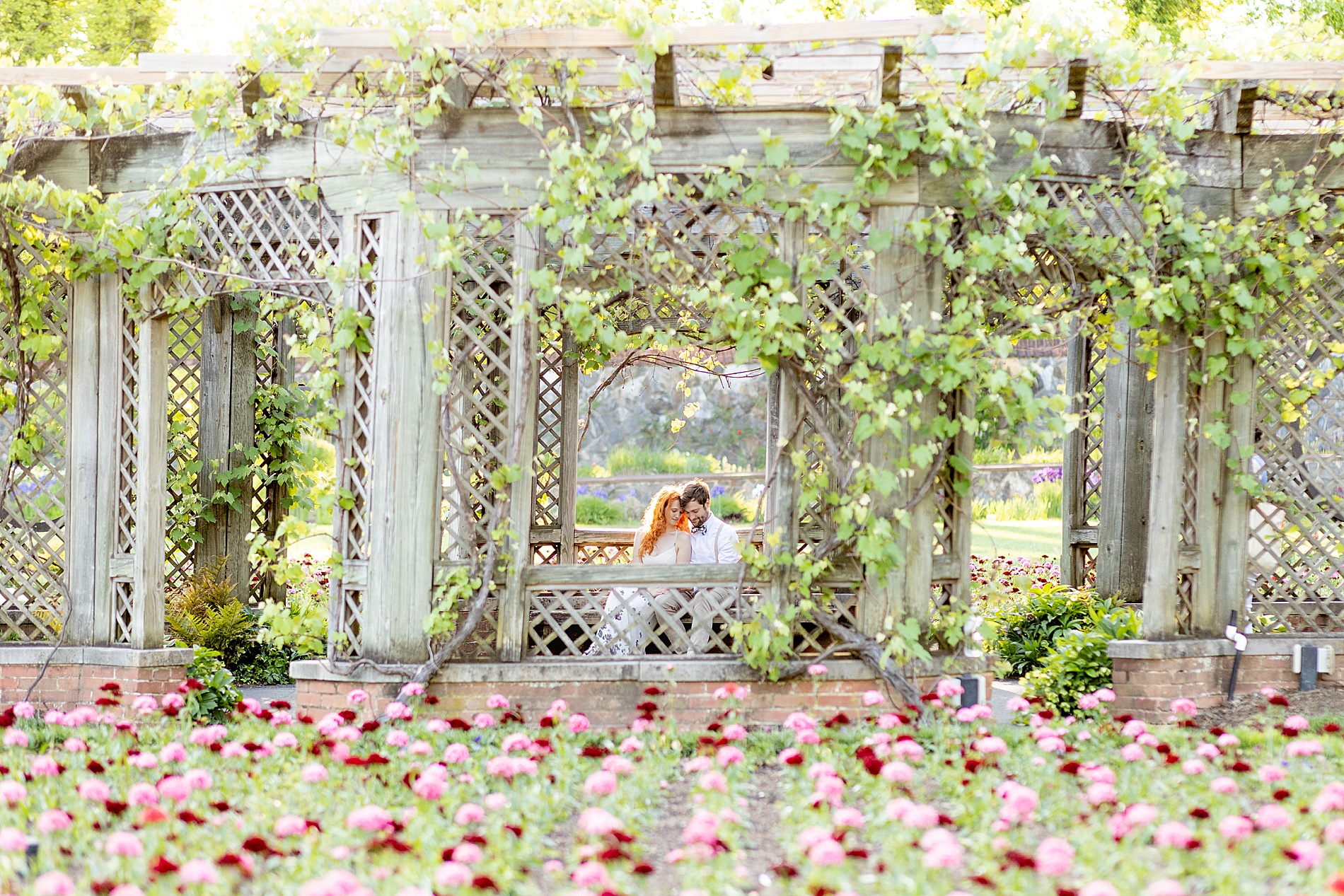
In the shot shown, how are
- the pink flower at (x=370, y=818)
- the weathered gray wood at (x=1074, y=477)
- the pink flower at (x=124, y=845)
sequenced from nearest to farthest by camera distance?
the pink flower at (x=124, y=845)
the pink flower at (x=370, y=818)
the weathered gray wood at (x=1074, y=477)

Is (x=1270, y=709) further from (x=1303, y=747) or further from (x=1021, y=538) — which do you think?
(x=1021, y=538)

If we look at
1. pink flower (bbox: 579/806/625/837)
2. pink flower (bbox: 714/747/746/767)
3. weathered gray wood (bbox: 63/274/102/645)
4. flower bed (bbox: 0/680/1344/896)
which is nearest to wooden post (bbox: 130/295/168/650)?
weathered gray wood (bbox: 63/274/102/645)

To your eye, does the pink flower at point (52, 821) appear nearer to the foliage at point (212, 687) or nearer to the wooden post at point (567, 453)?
the foliage at point (212, 687)

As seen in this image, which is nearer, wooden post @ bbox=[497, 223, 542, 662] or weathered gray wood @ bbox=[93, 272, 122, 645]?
wooden post @ bbox=[497, 223, 542, 662]

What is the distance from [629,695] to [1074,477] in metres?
4.39

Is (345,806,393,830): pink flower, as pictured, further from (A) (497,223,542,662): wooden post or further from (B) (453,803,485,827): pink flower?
(A) (497,223,542,662): wooden post

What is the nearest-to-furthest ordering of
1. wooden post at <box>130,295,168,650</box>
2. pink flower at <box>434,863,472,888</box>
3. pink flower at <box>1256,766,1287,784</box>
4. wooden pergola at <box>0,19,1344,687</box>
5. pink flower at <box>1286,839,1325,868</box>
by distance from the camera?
pink flower at <box>434,863,472,888</box> → pink flower at <box>1286,839,1325,868</box> → pink flower at <box>1256,766,1287,784</box> → wooden pergola at <box>0,19,1344,687</box> → wooden post at <box>130,295,168,650</box>

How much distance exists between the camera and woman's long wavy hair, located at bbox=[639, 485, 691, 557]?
23.2ft

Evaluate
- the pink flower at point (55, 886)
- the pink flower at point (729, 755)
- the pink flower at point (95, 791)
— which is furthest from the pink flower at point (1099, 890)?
the pink flower at point (95, 791)

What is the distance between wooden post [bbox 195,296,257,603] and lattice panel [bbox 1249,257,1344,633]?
21.0ft

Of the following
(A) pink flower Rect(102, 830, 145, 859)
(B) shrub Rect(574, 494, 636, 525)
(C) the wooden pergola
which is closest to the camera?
(A) pink flower Rect(102, 830, 145, 859)

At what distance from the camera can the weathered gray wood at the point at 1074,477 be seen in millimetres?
8523

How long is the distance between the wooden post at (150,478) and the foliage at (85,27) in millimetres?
10456

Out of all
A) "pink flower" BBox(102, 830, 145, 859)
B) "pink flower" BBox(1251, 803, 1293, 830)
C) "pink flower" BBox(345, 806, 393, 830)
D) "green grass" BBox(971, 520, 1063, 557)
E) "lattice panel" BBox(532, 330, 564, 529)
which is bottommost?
"green grass" BBox(971, 520, 1063, 557)
